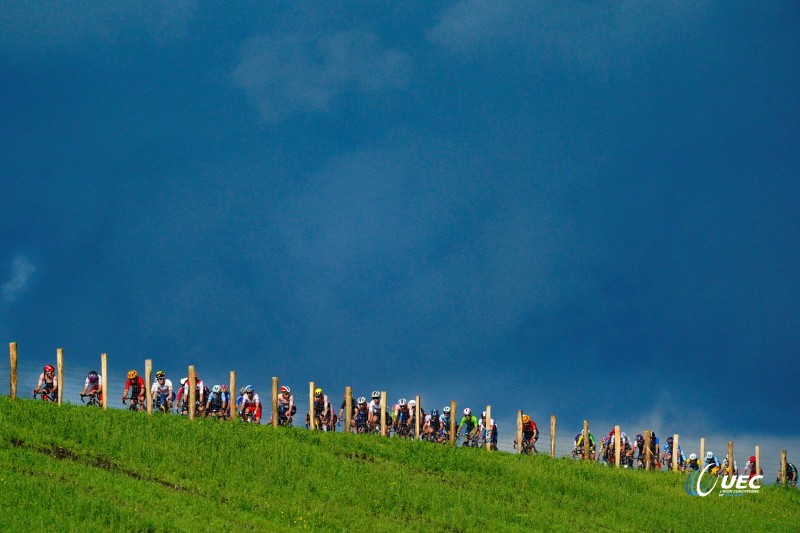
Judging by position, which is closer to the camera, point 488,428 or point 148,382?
point 148,382

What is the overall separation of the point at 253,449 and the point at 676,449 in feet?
98.0

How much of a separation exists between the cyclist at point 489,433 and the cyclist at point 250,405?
37.8ft

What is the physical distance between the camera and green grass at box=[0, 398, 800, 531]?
27828 mm

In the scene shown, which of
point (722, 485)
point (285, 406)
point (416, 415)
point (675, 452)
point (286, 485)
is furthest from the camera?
point (675, 452)

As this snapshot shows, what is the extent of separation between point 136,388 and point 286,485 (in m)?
12.2

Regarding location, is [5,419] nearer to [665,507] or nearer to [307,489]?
[307,489]

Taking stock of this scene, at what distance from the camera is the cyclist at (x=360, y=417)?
4775cm

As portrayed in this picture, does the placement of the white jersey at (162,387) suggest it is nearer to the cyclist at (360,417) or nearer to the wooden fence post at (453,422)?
the cyclist at (360,417)

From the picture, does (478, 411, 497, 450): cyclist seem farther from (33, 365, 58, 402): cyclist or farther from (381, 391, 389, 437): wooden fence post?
(33, 365, 58, 402): cyclist

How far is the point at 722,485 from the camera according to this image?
5084cm

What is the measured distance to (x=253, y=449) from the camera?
37.2 m

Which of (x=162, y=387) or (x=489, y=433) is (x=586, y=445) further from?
(x=162, y=387)


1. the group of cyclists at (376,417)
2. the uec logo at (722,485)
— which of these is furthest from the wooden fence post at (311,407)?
the uec logo at (722,485)

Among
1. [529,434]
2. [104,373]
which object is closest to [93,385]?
[104,373]
